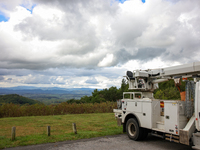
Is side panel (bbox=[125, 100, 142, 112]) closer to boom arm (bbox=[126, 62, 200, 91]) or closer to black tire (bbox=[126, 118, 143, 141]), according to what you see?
black tire (bbox=[126, 118, 143, 141])

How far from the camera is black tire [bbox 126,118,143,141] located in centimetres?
809

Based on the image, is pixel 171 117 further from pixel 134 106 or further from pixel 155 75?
pixel 155 75

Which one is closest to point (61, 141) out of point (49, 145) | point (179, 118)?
point (49, 145)

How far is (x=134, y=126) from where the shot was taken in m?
8.47

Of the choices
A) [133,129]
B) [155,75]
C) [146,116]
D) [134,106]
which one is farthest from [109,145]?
[155,75]

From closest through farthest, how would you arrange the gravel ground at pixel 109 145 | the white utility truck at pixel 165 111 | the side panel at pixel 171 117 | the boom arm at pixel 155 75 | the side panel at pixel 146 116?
the white utility truck at pixel 165 111 → the side panel at pixel 171 117 → the boom arm at pixel 155 75 → the gravel ground at pixel 109 145 → the side panel at pixel 146 116

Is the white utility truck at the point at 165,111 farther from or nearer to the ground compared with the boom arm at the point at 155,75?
nearer to the ground

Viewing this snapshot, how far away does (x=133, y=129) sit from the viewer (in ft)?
28.6

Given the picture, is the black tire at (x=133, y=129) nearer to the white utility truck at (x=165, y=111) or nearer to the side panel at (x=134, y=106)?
the white utility truck at (x=165, y=111)

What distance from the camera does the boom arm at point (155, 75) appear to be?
704 cm

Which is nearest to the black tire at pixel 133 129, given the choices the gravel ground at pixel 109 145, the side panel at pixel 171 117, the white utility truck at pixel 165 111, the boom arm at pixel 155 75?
the white utility truck at pixel 165 111

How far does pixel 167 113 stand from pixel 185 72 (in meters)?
1.86

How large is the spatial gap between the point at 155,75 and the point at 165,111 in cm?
272

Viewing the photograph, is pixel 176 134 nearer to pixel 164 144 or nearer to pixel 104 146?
pixel 164 144
